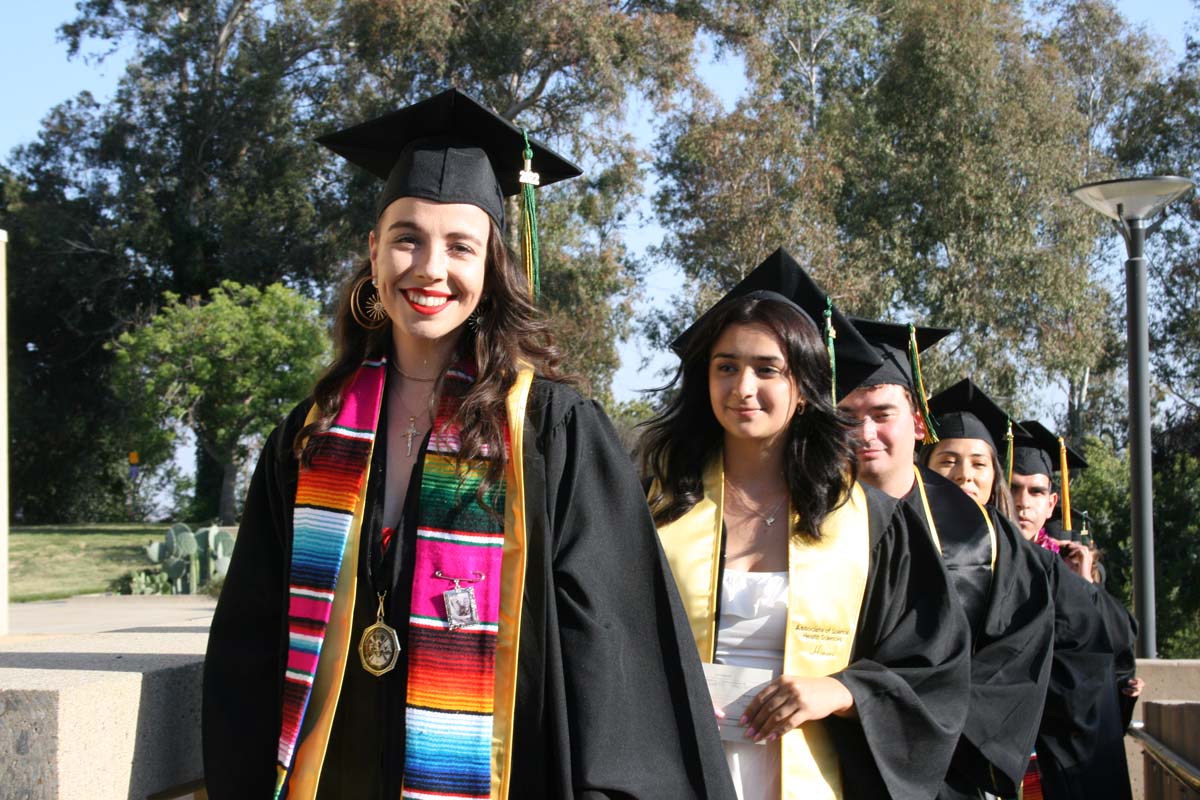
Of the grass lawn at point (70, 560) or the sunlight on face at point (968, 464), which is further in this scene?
the grass lawn at point (70, 560)

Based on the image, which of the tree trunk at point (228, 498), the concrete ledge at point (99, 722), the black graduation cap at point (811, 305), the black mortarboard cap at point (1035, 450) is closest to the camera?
the concrete ledge at point (99, 722)

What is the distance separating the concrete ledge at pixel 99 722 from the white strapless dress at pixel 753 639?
47.5 inches

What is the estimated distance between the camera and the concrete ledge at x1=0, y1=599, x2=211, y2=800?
2166 millimetres

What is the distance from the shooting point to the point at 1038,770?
4.55 m

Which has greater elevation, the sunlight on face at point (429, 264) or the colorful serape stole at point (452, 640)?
the sunlight on face at point (429, 264)

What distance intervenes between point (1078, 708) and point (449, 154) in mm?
3127

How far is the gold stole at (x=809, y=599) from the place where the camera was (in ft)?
9.57

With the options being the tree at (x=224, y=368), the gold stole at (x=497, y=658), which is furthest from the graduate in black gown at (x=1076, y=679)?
the tree at (x=224, y=368)

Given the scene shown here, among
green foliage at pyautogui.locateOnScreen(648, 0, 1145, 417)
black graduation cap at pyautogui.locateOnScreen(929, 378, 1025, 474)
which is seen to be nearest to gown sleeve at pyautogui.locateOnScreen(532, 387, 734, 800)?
black graduation cap at pyautogui.locateOnScreen(929, 378, 1025, 474)

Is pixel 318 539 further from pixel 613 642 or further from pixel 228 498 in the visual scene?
pixel 228 498

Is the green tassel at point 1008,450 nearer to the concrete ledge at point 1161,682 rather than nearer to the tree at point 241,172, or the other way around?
the concrete ledge at point 1161,682

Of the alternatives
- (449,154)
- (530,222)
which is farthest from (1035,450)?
(449,154)

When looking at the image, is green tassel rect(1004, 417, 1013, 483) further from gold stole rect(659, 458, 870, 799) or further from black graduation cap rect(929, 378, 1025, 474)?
gold stole rect(659, 458, 870, 799)

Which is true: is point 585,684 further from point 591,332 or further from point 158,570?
point 591,332
